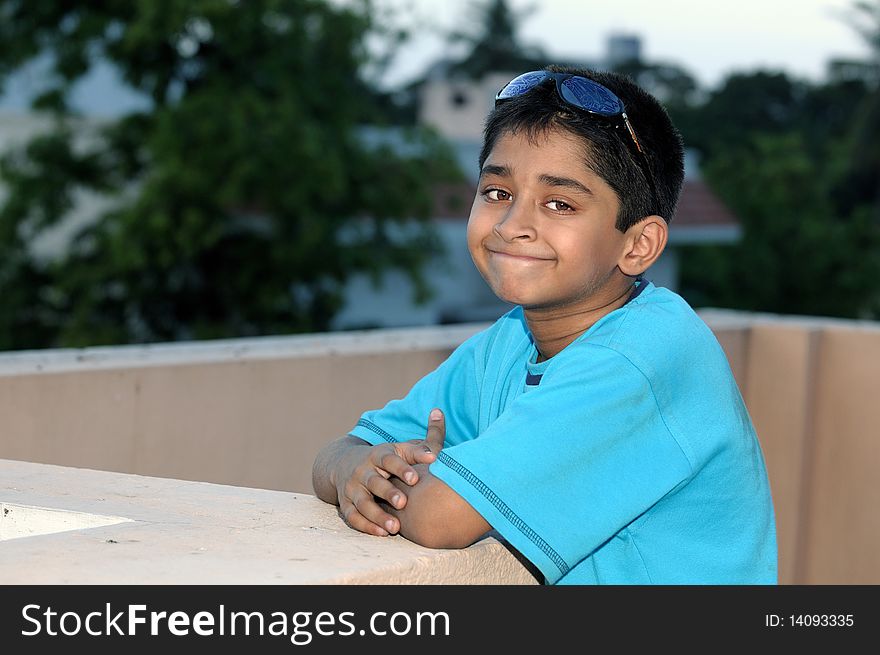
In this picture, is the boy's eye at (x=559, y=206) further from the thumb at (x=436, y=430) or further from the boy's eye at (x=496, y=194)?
the thumb at (x=436, y=430)

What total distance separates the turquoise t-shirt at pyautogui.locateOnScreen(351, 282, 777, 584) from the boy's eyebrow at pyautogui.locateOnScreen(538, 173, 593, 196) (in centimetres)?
19

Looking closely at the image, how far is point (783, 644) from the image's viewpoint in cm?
159

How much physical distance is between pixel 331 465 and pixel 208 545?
410 mm

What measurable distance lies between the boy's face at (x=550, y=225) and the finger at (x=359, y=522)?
0.39 m

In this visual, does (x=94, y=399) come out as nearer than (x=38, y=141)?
Yes

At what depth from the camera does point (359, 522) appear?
1801 millimetres

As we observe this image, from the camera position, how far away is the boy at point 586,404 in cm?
167

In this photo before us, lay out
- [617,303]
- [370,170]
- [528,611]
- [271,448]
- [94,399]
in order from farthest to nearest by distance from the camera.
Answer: [370,170]
[271,448]
[94,399]
[617,303]
[528,611]

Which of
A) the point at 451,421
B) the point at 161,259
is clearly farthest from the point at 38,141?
the point at 451,421

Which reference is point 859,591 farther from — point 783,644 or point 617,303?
point 617,303

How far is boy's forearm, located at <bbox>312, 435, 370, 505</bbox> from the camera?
1.99 meters

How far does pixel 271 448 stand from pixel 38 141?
34.0 ft

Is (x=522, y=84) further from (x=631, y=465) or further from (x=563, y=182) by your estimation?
(x=631, y=465)

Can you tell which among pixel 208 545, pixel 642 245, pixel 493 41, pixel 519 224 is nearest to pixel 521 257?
pixel 519 224
